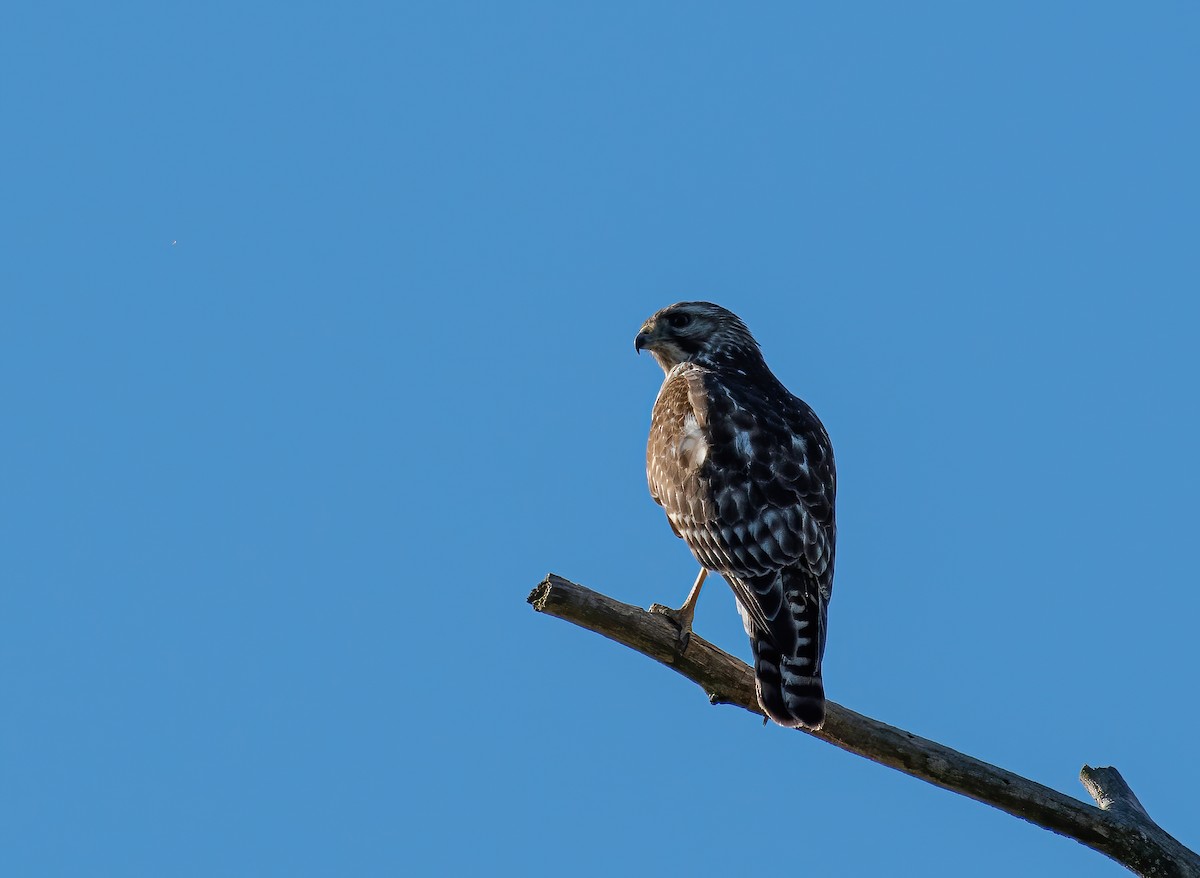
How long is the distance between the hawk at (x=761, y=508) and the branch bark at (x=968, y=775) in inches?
10.1

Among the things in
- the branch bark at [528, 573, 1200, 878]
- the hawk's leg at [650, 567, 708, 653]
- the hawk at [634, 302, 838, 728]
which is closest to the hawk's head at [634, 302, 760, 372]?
the hawk at [634, 302, 838, 728]

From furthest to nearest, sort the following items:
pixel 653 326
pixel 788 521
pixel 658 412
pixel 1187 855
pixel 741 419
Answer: pixel 653 326 → pixel 658 412 → pixel 741 419 → pixel 788 521 → pixel 1187 855

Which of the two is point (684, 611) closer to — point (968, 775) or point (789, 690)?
point (789, 690)

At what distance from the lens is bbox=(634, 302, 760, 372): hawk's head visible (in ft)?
32.9

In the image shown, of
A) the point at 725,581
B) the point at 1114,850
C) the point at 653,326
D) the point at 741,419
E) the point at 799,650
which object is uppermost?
→ the point at 653,326

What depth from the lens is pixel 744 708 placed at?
7395 millimetres

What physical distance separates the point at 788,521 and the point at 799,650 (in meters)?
0.83

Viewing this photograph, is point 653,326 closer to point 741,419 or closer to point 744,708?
point 741,419

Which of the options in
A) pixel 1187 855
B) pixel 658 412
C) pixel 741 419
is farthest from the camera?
pixel 658 412

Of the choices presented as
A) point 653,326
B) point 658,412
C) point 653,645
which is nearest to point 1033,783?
point 653,645

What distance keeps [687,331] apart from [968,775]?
4.32 meters

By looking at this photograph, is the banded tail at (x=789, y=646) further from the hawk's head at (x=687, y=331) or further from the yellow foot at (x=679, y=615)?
the hawk's head at (x=687, y=331)

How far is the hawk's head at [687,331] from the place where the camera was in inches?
395

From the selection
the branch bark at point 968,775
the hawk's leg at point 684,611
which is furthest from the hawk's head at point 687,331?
the branch bark at point 968,775
